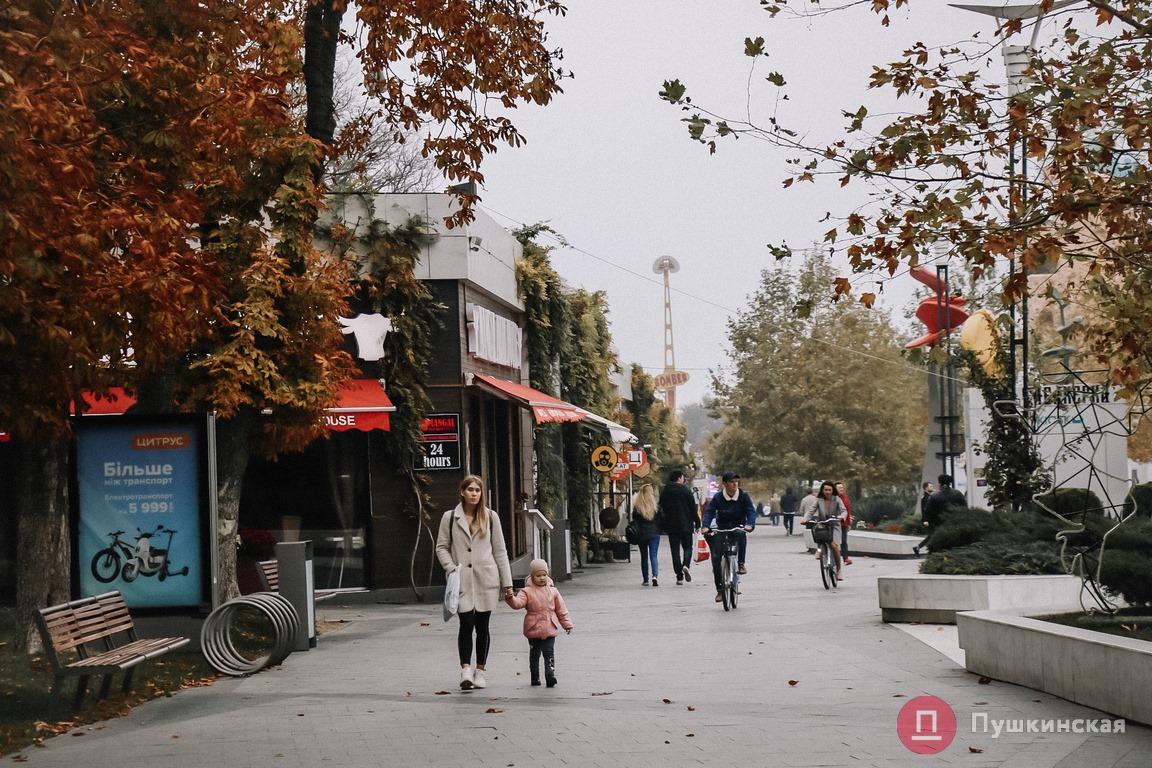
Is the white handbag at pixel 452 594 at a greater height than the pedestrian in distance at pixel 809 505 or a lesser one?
greater

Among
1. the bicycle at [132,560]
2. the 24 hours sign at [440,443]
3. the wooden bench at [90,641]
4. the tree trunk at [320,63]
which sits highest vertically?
the tree trunk at [320,63]

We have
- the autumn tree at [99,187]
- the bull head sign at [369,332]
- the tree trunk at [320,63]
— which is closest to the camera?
the autumn tree at [99,187]

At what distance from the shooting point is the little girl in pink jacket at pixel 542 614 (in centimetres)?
1236

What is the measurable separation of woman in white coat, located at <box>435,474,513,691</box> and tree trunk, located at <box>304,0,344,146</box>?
5.30 meters

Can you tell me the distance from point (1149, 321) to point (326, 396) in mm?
10790

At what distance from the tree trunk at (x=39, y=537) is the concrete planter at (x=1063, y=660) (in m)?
8.62

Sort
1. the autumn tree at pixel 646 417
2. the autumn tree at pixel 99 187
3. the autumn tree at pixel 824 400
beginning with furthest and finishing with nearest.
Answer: the autumn tree at pixel 824 400, the autumn tree at pixel 646 417, the autumn tree at pixel 99 187

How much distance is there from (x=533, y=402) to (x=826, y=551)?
217 inches

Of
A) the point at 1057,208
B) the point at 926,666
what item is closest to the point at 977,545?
the point at 926,666

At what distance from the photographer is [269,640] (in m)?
16.8

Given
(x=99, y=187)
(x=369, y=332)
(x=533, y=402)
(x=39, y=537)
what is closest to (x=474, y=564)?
(x=99, y=187)

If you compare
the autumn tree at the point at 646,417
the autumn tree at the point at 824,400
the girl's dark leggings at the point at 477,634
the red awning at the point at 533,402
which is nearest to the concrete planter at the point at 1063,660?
the girl's dark leggings at the point at 477,634

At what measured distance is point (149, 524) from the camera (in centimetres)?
1490

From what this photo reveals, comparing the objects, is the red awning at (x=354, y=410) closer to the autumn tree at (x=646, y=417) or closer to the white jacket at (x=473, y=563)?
the white jacket at (x=473, y=563)
